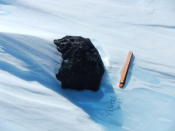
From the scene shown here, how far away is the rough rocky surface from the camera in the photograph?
2.81m

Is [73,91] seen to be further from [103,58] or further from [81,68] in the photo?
[103,58]

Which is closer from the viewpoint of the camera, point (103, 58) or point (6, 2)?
point (103, 58)

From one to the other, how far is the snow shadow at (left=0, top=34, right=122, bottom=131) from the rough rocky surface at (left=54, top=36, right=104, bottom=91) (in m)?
0.06

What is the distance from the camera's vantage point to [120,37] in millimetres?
3703

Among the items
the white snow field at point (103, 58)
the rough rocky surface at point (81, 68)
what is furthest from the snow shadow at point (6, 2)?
the rough rocky surface at point (81, 68)

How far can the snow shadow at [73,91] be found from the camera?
265cm

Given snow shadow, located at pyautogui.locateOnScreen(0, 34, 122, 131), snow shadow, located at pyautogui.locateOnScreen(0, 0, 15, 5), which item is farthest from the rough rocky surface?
snow shadow, located at pyautogui.locateOnScreen(0, 0, 15, 5)

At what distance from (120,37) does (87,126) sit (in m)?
1.52

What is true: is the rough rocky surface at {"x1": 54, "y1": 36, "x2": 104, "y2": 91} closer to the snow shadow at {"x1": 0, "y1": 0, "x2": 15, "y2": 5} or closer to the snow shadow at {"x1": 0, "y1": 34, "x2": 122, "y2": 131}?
the snow shadow at {"x1": 0, "y1": 34, "x2": 122, "y2": 131}

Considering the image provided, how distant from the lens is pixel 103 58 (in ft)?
10.8

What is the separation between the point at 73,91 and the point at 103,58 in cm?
60

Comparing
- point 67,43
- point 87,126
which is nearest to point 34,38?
point 67,43

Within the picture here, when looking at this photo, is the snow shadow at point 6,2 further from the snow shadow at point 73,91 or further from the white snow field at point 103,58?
the snow shadow at point 73,91

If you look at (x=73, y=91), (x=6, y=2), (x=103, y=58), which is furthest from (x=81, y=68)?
(x=6, y=2)
